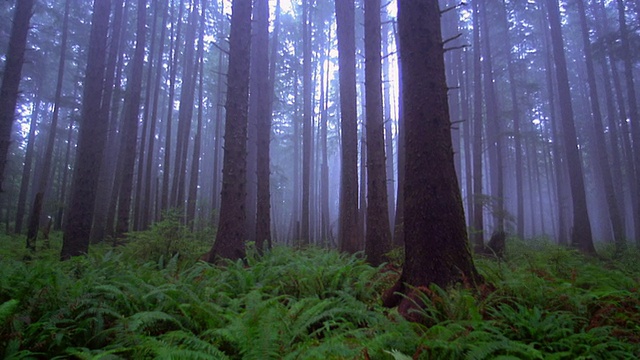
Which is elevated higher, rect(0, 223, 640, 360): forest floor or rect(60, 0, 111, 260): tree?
rect(60, 0, 111, 260): tree

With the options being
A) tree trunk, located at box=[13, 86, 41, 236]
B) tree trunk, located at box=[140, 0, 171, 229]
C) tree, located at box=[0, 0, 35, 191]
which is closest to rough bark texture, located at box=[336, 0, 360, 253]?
tree, located at box=[0, 0, 35, 191]

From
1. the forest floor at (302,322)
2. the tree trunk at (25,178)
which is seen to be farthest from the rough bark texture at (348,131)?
the tree trunk at (25,178)

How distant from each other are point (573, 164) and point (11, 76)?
20038 millimetres

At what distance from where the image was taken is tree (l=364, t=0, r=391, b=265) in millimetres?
8031

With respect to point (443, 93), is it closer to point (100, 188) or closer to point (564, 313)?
point (564, 313)

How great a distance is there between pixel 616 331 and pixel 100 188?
59.3ft

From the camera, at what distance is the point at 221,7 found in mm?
23062

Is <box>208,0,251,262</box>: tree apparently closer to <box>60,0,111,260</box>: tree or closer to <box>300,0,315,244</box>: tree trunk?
<box>60,0,111,260</box>: tree

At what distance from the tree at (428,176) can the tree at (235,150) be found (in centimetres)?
419

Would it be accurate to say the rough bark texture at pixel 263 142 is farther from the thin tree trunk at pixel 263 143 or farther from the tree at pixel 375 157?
the tree at pixel 375 157

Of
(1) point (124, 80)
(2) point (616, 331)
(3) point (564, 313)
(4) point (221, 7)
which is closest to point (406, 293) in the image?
(3) point (564, 313)

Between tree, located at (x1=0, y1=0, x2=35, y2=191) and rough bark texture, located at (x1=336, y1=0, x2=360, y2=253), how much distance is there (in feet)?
31.6

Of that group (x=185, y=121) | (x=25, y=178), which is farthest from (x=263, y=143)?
(x=25, y=178)

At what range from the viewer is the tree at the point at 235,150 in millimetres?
7562
